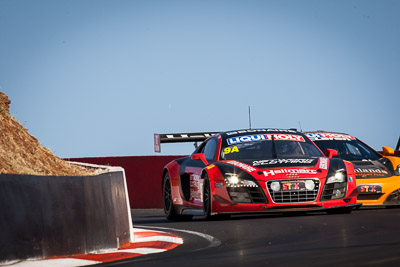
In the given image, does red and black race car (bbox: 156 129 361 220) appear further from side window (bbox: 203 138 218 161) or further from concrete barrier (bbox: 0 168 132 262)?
concrete barrier (bbox: 0 168 132 262)

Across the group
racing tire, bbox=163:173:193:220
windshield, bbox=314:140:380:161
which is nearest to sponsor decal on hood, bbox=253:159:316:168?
racing tire, bbox=163:173:193:220

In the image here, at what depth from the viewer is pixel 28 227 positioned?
21.8 feet

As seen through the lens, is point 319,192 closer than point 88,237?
No

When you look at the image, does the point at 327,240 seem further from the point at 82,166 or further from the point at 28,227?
the point at 82,166

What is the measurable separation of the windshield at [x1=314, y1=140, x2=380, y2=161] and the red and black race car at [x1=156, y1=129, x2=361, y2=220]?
1.81m

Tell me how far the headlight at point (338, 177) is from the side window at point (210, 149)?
1745mm

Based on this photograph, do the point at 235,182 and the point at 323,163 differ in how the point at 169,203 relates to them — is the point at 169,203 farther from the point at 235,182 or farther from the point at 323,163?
the point at 323,163

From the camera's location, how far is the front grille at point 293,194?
435 inches

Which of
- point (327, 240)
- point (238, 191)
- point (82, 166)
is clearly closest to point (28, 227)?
point (327, 240)

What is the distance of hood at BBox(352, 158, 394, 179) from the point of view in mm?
12898

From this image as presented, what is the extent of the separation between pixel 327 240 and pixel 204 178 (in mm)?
4190

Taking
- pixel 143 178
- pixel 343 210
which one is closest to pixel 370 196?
pixel 343 210

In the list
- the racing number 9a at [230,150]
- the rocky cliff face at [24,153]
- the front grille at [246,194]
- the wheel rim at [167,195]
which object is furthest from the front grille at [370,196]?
the rocky cliff face at [24,153]

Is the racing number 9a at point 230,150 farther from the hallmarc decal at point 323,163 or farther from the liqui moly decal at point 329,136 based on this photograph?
the liqui moly decal at point 329,136
